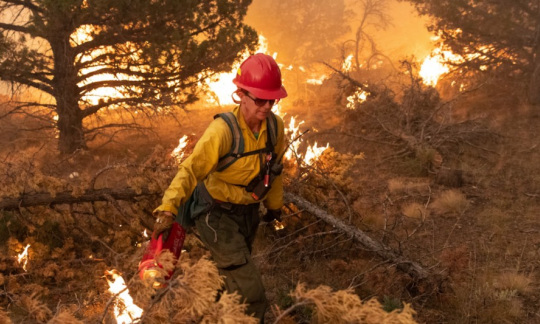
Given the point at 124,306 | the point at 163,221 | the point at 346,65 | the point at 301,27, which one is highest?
the point at 301,27

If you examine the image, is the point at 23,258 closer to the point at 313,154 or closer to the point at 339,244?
the point at 339,244

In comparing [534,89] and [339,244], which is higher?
[534,89]

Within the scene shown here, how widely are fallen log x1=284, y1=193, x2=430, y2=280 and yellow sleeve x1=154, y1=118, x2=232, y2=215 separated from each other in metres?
2.29

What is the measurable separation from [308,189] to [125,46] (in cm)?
672

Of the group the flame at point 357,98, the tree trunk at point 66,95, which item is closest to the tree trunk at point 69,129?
the tree trunk at point 66,95

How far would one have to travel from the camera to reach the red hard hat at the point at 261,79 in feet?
9.99

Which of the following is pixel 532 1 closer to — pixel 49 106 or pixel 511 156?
pixel 511 156

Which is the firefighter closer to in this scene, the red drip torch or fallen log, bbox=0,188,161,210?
the red drip torch

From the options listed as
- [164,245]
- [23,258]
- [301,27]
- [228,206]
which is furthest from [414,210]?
[301,27]

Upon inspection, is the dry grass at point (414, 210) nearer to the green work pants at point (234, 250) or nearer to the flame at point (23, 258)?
the green work pants at point (234, 250)

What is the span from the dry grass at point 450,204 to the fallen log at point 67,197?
4383 mm

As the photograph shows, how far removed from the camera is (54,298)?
15.4ft

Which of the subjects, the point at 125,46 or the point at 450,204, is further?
the point at 125,46

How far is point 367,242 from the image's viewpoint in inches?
179
